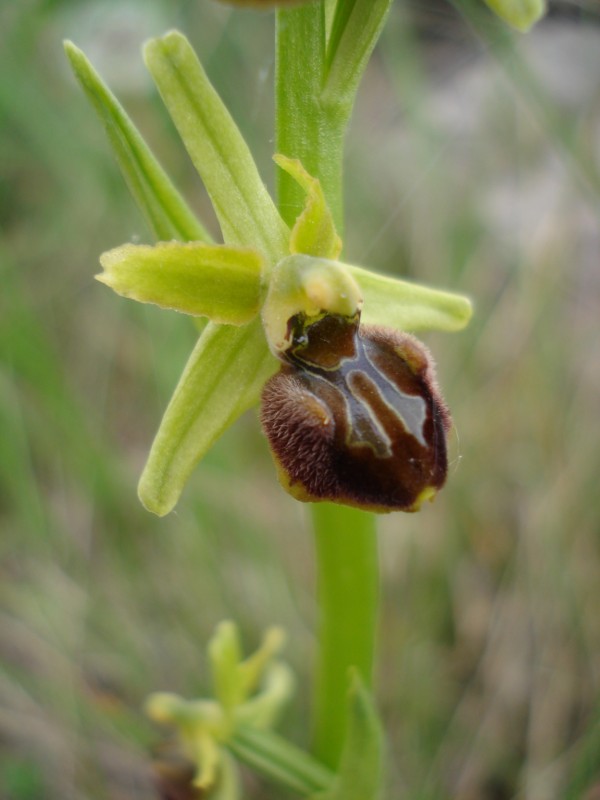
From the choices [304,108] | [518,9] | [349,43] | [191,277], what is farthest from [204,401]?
[518,9]

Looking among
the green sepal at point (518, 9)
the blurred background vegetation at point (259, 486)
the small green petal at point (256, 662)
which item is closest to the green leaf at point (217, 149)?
the green sepal at point (518, 9)

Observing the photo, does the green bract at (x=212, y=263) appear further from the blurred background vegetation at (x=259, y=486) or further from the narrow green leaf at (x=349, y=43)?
the blurred background vegetation at (x=259, y=486)

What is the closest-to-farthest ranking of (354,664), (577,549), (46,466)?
(354,664) → (577,549) → (46,466)

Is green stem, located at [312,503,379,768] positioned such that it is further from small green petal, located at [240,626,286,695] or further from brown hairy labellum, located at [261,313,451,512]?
brown hairy labellum, located at [261,313,451,512]

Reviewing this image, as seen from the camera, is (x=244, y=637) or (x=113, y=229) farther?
(x=113, y=229)

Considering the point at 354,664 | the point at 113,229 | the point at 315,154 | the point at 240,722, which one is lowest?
the point at 240,722

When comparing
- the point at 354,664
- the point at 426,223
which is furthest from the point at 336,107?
the point at 426,223

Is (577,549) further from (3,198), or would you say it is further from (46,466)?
(3,198)
